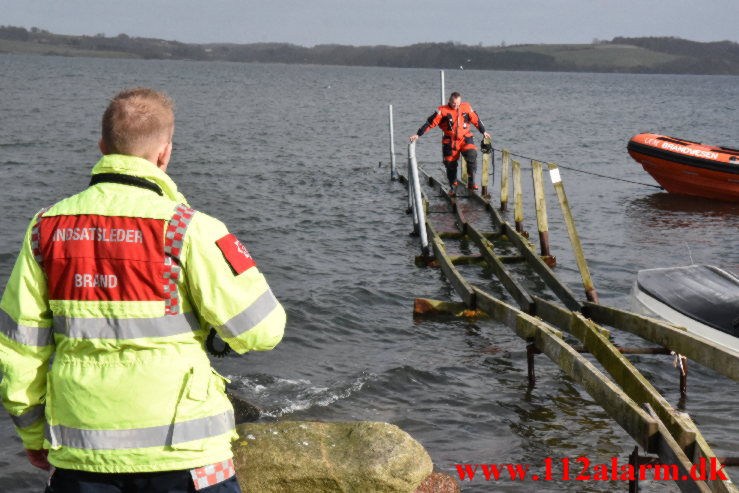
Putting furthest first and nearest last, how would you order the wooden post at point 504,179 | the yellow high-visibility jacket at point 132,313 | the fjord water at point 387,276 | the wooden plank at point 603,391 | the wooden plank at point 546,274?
the wooden post at point 504,179 < the wooden plank at point 546,274 < the fjord water at point 387,276 < the wooden plank at point 603,391 < the yellow high-visibility jacket at point 132,313

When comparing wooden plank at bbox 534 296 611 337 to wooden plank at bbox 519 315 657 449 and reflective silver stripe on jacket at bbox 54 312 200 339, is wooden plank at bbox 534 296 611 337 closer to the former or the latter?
wooden plank at bbox 519 315 657 449

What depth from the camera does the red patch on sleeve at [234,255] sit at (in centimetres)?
247

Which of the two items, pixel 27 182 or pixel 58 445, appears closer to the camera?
pixel 58 445

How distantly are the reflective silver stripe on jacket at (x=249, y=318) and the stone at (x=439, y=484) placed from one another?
3365 millimetres

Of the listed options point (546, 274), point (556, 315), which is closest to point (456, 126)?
point (546, 274)

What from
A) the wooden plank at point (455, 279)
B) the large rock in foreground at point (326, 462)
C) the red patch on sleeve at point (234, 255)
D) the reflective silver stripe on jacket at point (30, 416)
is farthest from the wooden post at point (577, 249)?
the reflective silver stripe on jacket at point (30, 416)

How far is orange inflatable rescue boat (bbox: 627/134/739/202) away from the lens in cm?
2062

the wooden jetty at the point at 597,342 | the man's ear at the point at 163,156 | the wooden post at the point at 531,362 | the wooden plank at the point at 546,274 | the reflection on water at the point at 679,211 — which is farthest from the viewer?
the reflection on water at the point at 679,211

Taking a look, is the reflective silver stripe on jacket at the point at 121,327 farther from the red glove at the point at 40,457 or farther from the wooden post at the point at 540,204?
the wooden post at the point at 540,204

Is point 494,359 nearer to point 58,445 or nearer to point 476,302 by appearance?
point 476,302

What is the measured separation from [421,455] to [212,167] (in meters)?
25.6

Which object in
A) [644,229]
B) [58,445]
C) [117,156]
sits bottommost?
[644,229]

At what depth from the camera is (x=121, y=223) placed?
2.45 m

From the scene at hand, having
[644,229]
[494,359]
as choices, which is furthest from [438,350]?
[644,229]
